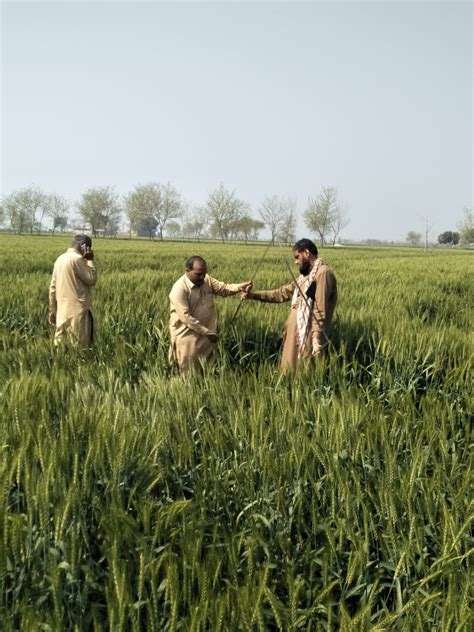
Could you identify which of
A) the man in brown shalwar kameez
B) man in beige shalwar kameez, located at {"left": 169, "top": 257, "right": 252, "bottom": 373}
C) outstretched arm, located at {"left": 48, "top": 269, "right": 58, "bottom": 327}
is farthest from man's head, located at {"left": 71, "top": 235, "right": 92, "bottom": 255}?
the man in brown shalwar kameez

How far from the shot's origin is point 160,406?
279 cm

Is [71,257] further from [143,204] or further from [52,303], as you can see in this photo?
[143,204]

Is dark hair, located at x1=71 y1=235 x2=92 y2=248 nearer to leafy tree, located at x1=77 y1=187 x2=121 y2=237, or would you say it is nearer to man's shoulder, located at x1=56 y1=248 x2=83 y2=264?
man's shoulder, located at x1=56 y1=248 x2=83 y2=264

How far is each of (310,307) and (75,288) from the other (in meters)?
2.50

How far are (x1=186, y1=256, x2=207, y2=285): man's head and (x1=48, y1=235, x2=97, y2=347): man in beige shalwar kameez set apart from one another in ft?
4.38

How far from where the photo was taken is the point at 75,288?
5023mm

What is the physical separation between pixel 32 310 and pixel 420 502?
6.04 m

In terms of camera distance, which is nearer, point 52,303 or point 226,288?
point 226,288

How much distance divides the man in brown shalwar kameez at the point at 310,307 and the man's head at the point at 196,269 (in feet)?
2.71

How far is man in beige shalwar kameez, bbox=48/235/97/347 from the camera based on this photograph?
16.3 ft

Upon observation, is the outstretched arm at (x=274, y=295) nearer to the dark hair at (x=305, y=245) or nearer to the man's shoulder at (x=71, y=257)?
the dark hair at (x=305, y=245)

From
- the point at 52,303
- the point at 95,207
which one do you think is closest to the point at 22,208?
the point at 95,207

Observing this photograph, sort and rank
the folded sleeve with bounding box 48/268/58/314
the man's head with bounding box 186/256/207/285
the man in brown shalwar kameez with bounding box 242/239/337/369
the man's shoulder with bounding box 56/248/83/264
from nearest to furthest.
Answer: the man in brown shalwar kameez with bounding box 242/239/337/369 < the man's head with bounding box 186/256/207/285 < the man's shoulder with bounding box 56/248/83/264 < the folded sleeve with bounding box 48/268/58/314

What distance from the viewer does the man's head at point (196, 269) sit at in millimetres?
4246
